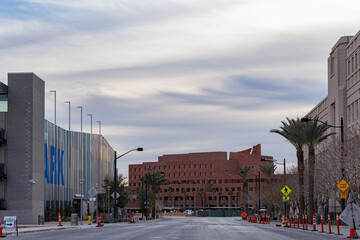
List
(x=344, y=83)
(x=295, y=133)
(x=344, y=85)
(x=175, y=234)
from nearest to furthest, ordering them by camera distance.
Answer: (x=175, y=234), (x=295, y=133), (x=344, y=85), (x=344, y=83)

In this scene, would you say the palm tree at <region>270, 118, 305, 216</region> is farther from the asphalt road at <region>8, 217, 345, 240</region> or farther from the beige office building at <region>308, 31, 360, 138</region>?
the asphalt road at <region>8, 217, 345, 240</region>

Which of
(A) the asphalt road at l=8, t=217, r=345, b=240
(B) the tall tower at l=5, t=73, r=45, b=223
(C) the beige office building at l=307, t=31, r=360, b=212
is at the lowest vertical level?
(A) the asphalt road at l=8, t=217, r=345, b=240

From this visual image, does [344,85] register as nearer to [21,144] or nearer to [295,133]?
[295,133]

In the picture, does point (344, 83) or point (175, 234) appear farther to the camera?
point (344, 83)

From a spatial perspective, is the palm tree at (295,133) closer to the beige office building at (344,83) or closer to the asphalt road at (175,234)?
the beige office building at (344,83)

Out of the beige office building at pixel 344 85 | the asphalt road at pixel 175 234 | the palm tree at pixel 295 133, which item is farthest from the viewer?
the beige office building at pixel 344 85

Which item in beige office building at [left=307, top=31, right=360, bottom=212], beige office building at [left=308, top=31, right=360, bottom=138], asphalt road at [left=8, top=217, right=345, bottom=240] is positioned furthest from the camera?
beige office building at [left=308, top=31, right=360, bottom=138]

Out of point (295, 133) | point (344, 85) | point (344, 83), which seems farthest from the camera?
point (344, 83)

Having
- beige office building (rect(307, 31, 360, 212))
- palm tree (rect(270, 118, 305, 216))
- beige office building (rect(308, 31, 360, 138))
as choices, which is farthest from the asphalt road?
beige office building (rect(308, 31, 360, 138))

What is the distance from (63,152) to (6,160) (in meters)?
33.4

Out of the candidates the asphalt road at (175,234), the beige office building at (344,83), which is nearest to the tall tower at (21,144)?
the asphalt road at (175,234)

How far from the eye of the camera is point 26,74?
6456 cm

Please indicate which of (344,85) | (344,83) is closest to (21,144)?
(344,85)

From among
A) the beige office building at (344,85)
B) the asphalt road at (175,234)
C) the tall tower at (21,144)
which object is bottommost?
the asphalt road at (175,234)
